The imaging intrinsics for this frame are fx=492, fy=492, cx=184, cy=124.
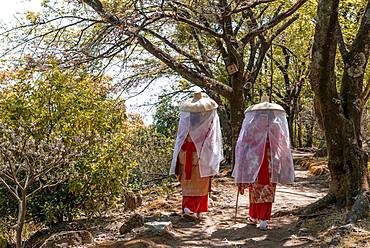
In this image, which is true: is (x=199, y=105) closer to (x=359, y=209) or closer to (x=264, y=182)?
(x=264, y=182)

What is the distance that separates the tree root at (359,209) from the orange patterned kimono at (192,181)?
7.50 ft

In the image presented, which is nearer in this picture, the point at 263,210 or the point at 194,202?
the point at 263,210

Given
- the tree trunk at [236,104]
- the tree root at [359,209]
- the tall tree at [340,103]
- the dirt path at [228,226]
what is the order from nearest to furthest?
the tree root at [359,209], the dirt path at [228,226], the tall tree at [340,103], the tree trunk at [236,104]

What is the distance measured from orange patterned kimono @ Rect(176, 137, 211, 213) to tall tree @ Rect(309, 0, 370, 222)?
1.62 m

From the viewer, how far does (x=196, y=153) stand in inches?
287

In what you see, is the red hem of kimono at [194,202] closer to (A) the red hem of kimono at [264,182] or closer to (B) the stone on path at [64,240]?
(A) the red hem of kimono at [264,182]

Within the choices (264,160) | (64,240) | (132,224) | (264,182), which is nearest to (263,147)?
(264,160)

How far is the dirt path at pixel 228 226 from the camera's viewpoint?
19.4 ft

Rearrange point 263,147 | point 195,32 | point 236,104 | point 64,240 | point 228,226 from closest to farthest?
point 64,240, point 263,147, point 228,226, point 236,104, point 195,32

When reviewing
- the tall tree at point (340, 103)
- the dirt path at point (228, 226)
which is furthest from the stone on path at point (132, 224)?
the tall tree at point (340, 103)

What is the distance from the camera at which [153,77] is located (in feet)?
48.2

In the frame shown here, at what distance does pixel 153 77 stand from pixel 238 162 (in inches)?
331

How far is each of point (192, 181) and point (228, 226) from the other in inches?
33.6

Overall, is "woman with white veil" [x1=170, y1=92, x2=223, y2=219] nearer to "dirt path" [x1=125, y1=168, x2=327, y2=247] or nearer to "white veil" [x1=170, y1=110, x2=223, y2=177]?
"white veil" [x1=170, y1=110, x2=223, y2=177]
